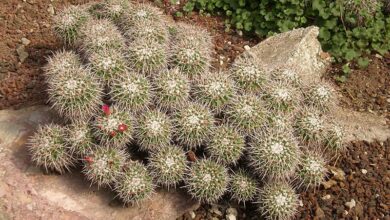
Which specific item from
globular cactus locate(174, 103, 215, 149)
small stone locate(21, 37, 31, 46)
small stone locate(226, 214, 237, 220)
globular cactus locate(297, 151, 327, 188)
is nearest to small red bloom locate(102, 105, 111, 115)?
globular cactus locate(174, 103, 215, 149)

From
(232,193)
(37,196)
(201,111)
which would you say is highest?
(201,111)

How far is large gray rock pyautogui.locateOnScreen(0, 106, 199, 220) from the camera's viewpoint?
12.8ft

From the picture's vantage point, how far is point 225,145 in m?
3.76

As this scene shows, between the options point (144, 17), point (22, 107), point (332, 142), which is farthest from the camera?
point (22, 107)

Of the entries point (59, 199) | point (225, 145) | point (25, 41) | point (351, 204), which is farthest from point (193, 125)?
point (25, 41)

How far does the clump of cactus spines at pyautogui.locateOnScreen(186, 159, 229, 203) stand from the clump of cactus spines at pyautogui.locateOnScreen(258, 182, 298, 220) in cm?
31

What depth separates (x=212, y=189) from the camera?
3.76 metres

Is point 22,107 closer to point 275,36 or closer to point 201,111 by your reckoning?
point 201,111

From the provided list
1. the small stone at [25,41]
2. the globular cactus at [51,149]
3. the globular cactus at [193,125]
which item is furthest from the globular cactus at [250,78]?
the small stone at [25,41]

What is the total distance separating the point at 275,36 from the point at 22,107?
2.55 m

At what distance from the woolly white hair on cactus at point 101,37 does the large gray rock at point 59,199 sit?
40.0 inches

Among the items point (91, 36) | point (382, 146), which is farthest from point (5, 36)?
point (382, 146)

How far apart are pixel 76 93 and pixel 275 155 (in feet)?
4.85

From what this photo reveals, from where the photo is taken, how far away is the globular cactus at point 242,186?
12.7 feet
